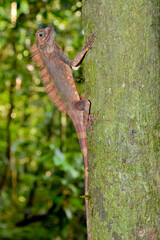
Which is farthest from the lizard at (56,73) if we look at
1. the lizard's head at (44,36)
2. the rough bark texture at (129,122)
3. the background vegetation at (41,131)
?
the rough bark texture at (129,122)

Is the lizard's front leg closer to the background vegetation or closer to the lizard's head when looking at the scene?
the lizard's head

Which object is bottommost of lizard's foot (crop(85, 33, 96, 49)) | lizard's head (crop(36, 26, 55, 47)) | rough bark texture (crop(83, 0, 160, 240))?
rough bark texture (crop(83, 0, 160, 240))


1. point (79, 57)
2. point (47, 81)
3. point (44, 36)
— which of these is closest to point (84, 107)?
point (79, 57)

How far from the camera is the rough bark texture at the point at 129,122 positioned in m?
1.44

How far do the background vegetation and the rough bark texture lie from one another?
1.84 m

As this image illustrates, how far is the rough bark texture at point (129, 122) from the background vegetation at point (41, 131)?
1837mm

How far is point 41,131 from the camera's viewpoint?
7.26 metres

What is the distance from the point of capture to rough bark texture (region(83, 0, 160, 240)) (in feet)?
4.71

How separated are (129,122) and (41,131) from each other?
595cm

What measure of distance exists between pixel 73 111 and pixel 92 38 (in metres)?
0.89

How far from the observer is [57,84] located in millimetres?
2566

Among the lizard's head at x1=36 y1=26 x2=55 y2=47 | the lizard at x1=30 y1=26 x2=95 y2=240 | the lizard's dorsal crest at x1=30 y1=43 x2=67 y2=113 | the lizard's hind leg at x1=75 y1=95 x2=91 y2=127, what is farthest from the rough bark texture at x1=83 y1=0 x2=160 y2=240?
the lizard's head at x1=36 y1=26 x2=55 y2=47

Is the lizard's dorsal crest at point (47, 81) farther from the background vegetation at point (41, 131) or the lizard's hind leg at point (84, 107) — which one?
the background vegetation at point (41, 131)

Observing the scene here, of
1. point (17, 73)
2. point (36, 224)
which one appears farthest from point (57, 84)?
point (36, 224)
